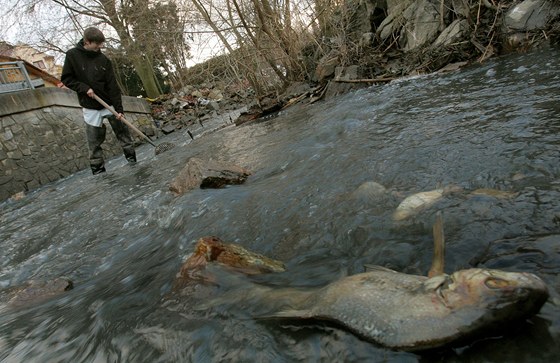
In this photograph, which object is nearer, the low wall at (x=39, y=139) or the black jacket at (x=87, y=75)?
the black jacket at (x=87, y=75)

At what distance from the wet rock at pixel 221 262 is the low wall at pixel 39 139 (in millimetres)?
8716

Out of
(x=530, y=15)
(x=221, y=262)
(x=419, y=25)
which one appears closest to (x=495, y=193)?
(x=221, y=262)

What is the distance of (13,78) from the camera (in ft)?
37.1

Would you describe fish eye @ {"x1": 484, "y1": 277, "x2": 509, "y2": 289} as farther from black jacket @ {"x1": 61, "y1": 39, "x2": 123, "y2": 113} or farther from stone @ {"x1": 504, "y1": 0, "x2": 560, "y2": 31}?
stone @ {"x1": 504, "y1": 0, "x2": 560, "y2": 31}

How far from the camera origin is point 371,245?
1.99 metres

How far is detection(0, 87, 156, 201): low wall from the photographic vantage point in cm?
914

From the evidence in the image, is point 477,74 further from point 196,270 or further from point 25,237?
point 25,237

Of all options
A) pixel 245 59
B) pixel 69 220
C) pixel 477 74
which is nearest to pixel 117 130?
pixel 69 220

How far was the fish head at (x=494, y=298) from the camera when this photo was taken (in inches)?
45.2

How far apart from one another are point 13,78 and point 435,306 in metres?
Result: 13.6

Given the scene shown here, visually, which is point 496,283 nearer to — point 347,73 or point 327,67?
point 347,73

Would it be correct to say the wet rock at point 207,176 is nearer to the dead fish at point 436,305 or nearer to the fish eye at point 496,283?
the dead fish at point 436,305

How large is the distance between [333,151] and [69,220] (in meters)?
3.24

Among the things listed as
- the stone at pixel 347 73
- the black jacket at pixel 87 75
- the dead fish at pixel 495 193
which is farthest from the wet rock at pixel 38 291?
the stone at pixel 347 73
